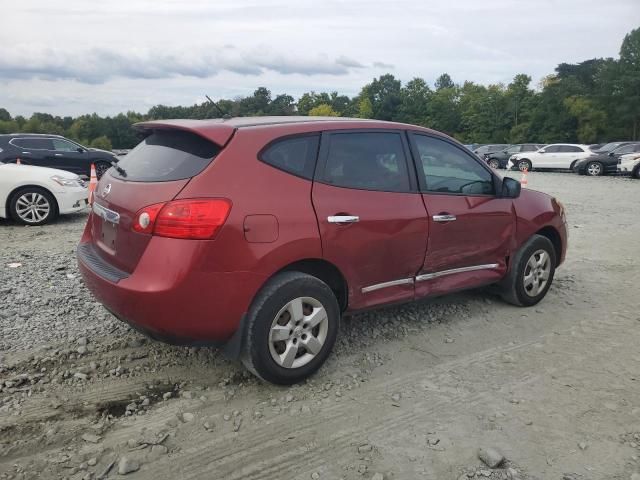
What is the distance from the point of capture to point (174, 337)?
3.10m

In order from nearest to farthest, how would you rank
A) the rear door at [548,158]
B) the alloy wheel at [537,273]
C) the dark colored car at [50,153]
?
the alloy wheel at [537,273]
the dark colored car at [50,153]
the rear door at [548,158]

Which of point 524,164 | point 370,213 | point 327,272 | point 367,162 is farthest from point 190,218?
point 524,164

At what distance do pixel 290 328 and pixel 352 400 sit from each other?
1.92ft

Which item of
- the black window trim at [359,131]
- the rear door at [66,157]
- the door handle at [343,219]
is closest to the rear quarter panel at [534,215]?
the black window trim at [359,131]

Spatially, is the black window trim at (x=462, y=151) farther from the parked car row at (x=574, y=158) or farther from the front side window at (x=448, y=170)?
the parked car row at (x=574, y=158)

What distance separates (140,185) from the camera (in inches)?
130

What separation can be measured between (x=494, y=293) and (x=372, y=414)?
2420 millimetres

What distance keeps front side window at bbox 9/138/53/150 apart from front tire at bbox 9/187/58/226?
6368 millimetres

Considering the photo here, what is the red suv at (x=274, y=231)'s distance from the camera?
3.03 metres

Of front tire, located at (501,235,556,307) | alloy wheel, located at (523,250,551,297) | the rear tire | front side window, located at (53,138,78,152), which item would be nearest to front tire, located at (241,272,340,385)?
front tire, located at (501,235,556,307)

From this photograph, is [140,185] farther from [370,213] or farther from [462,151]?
[462,151]

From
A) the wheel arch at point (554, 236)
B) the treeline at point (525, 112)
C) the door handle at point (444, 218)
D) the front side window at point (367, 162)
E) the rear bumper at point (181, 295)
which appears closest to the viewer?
the rear bumper at point (181, 295)

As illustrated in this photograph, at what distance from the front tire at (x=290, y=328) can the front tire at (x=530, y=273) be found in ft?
Result: 6.92

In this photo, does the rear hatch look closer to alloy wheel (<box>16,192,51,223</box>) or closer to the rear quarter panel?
the rear quarter panel
